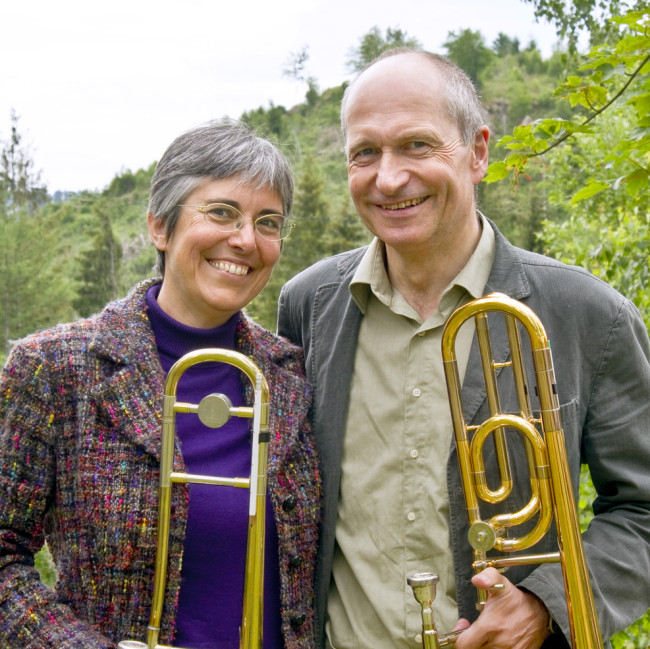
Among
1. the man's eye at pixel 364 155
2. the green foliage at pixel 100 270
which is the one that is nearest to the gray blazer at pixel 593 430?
the man's eye at pixel 364 155

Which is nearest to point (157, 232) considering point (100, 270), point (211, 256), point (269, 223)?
point (211, 256)

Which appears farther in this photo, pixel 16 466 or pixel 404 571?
pixel 404 571

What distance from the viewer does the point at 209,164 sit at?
2441mm

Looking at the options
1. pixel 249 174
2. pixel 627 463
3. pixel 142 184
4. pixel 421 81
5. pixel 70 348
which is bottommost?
pixel 627 463

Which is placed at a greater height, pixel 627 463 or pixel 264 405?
pixel 264 405

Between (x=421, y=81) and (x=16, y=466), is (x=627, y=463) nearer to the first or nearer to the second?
(x=421, y=81)

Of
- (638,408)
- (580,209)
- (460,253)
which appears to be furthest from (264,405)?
(580,209)

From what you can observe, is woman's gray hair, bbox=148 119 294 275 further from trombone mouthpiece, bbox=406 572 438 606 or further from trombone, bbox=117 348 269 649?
trombone mouthpiece, bbox=406 572 438 606

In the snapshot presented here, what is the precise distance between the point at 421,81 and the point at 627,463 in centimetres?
123

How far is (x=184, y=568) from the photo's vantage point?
7.31 ft

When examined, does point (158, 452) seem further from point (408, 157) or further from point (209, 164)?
point (408, 157)

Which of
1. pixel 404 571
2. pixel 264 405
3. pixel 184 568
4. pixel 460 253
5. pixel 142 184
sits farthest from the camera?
pixel 142 184

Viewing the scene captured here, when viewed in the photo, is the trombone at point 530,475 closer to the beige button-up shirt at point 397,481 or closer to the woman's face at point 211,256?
the beige button-up shirt at point 397,481

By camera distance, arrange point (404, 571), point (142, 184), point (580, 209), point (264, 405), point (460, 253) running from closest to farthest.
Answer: point (264, 405)
point (404, 571)
point (460, 253)
point (580, 209)
point (142, 184)
